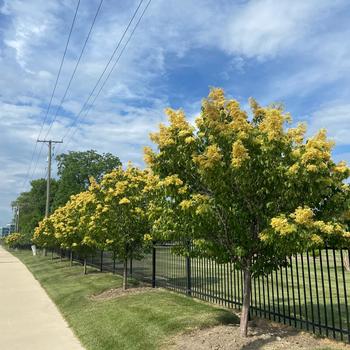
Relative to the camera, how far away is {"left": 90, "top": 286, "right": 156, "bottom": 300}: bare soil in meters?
12.9

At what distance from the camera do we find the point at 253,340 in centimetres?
679

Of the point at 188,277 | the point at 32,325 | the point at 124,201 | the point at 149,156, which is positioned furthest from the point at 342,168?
the point at 124,201

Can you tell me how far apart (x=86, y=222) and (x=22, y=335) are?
7062 mm

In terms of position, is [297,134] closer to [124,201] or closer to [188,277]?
[188,277]

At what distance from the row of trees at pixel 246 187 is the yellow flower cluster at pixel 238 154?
0.01m

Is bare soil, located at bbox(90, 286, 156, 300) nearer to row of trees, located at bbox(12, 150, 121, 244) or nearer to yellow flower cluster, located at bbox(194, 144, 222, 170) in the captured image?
yellow flower cluster, located at bbox(194, 144, 222, 170)

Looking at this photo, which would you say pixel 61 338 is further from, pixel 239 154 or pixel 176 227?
pixel 239 154

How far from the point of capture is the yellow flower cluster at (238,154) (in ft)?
19.3

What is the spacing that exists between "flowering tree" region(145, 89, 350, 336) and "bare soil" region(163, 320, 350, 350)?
34 centimetres

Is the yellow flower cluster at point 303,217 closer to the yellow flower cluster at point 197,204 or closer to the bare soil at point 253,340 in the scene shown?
the yellow flower cluster at point 197,204

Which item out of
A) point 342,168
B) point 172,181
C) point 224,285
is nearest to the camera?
point 342,168

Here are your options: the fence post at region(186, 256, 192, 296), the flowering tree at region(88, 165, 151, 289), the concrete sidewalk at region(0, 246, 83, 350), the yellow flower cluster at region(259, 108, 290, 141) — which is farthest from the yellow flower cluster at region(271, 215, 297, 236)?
the flowering tree at region(88, 165, 151, 289)

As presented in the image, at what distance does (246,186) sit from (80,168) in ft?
207

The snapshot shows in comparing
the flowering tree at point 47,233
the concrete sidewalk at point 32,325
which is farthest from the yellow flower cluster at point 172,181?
the flowering tree at point 47,233
